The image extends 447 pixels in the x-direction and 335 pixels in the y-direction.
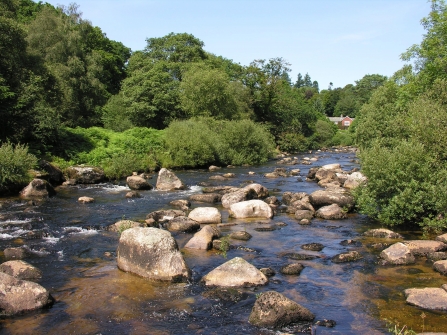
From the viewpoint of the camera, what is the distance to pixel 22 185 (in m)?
26.7

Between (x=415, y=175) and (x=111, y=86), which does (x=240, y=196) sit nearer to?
(x=415, y=175)

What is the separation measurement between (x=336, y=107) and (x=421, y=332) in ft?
523

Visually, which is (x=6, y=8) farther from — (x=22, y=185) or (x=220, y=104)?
(x=220, y=104)

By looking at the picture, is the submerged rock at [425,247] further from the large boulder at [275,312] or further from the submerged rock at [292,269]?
the large boulder at [275,312]

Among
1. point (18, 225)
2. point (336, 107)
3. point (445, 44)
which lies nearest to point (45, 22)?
point (18, 225)

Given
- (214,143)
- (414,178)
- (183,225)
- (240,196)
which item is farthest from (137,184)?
(414,178)

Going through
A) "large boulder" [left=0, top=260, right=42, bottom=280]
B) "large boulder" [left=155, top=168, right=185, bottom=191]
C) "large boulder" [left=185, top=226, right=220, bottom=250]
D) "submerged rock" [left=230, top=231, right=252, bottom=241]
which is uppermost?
"large boulder" [left=155, top=168, right=185, bottom=191]

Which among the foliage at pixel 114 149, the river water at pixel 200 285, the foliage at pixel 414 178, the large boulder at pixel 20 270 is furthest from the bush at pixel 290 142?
the large boulder at pixel 20 270

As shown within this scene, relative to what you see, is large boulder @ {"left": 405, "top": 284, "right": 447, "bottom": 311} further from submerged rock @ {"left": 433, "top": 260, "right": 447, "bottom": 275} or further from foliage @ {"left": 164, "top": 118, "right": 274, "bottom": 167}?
foliage @ {"left": 164, "top": 118, "right": 274, "bottom": 167}

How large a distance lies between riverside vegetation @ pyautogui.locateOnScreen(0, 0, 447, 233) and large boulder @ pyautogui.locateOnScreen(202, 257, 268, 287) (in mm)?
8736

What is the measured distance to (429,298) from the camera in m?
10.8

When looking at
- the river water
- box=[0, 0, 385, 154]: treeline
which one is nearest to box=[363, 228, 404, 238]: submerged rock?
the river water

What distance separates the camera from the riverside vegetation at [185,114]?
18.7 m

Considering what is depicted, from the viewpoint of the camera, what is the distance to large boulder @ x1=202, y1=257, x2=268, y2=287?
39.5 ft
